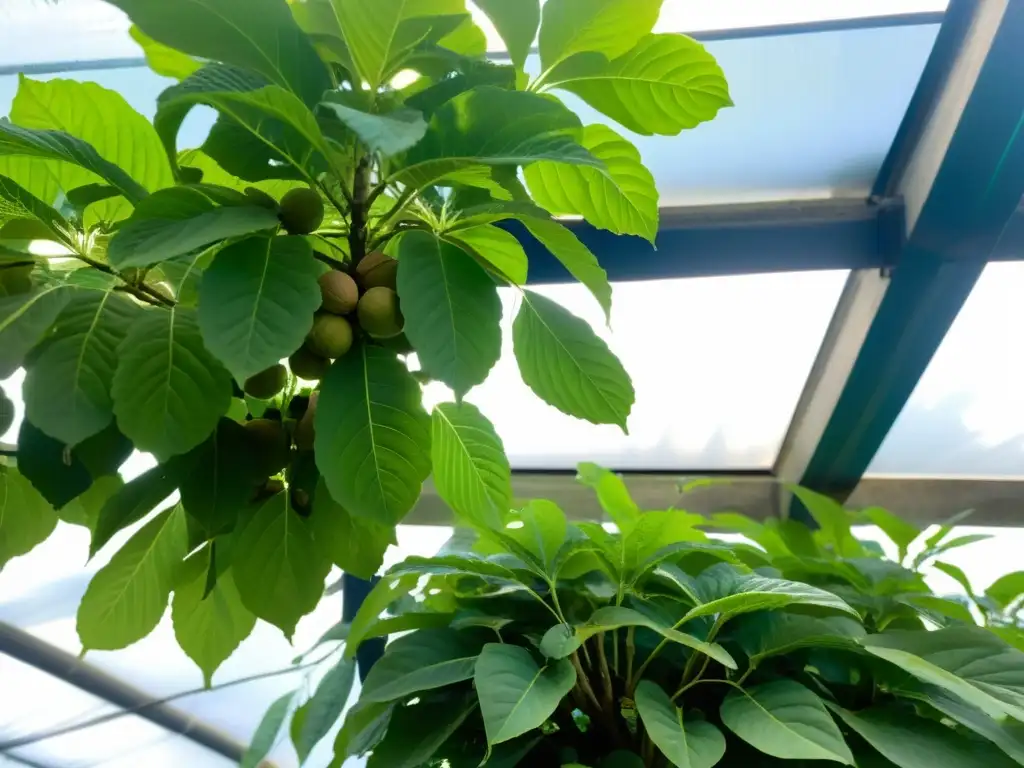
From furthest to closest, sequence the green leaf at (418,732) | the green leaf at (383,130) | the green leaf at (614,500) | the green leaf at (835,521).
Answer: the green leaf at (835,521) → the green leaf at (614,500) → the green leaf at (418,732) → the green leaf at (383,130)

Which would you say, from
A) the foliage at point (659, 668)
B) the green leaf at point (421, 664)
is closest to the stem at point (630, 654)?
the foliage at point (659, 668)

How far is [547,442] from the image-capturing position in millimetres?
1938

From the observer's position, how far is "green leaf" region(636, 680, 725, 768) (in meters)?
0.43

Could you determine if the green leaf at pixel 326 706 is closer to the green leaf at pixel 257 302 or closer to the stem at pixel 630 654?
the stem at pixel 630 654

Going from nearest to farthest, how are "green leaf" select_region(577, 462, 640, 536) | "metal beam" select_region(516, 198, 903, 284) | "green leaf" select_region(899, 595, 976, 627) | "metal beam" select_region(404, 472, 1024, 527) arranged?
"green leaf" select_region(899, 595, 976, 627), "green leaf" select_region(577, 462, 640, 536), "metal beam" select_region(516, 198, 903, 284), "metal beam" select_region(404, 472, 1024, 527)

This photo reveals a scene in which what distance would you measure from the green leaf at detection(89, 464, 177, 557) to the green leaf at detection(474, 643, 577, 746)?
23 cm

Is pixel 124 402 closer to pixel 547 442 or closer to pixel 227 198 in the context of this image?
pixel 227 198

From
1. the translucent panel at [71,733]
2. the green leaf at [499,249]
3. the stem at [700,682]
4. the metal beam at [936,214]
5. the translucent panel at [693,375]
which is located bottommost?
the translucent panel at [71,733]

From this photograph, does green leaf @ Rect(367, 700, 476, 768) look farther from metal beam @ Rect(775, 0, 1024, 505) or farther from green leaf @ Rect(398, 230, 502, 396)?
metal beam @ Rect(775, 0, 1024, 505)

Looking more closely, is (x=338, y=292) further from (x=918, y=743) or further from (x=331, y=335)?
(x=918, y=743)

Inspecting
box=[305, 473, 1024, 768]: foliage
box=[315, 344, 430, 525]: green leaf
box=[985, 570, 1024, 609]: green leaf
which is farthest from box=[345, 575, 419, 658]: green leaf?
box=[985, 570, 1024, 609]: green leaf

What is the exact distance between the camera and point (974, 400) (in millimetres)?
1676

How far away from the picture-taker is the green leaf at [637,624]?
0.47m

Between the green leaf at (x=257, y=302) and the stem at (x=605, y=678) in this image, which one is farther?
the stem at (x=605, y=678)
